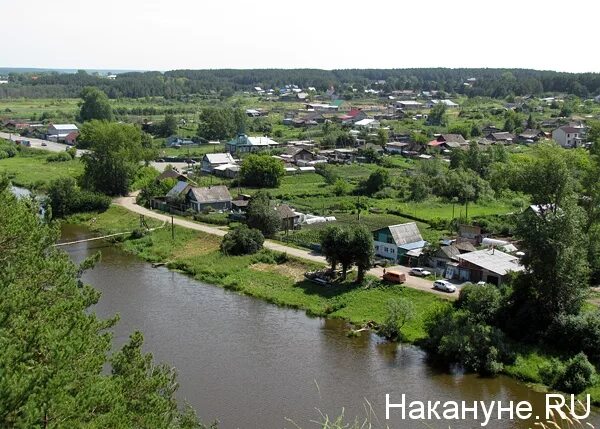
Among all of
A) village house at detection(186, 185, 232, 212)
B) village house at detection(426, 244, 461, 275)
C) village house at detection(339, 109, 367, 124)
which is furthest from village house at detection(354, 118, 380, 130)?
village house at detection(426, 244, 461, 275)

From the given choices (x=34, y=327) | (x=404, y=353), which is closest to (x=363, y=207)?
(x=404, y=353)

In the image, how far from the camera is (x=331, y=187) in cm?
3441

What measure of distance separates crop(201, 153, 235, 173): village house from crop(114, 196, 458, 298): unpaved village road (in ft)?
23.7

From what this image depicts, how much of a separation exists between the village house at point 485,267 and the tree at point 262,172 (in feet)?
53.2

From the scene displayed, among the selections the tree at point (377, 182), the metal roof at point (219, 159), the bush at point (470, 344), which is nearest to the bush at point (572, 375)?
the bush at point (470, 344)

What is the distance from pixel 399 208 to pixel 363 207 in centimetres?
162

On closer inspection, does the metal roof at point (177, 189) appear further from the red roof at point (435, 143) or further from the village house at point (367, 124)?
the village house at point (367, 124)

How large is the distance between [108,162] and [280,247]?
41.9ft

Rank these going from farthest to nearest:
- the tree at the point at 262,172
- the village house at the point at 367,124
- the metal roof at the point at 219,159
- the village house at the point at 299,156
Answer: the village house at the point at 367,124 → the village house at the point at 299,156 → the metal roof at the point at 219,159 → the tree at the point at 262,172

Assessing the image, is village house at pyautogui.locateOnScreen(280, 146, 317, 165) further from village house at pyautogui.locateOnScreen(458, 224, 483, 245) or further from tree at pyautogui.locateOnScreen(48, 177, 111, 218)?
village house at pyautogui.locateOnScreen(458, 224, 483, 245)

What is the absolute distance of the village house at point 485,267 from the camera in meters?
19.1

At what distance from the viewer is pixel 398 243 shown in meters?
21.5

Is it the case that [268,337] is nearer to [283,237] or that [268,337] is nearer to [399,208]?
[283,237]

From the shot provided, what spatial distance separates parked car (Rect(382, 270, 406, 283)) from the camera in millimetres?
19250
